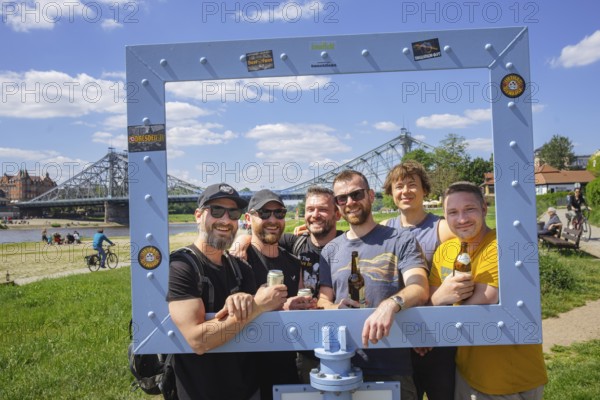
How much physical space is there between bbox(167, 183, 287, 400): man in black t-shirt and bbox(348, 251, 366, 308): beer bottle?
40 cm

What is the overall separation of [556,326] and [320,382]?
712 cm

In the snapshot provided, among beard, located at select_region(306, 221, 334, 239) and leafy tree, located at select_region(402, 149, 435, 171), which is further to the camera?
beard, located at select_region(306, 221, 334, 239)

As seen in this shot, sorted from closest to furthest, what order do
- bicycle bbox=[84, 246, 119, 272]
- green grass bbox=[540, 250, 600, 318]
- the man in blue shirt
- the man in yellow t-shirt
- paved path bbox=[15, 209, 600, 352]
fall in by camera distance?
the man in yellow t-shirt < paved path bbox=[15, 209, 600, 352] < green grass bbox=[540, 250, 600, 318] < the man in blue shirt < bicycle bbox=[84, 246, 119, 272]

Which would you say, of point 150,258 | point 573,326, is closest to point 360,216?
point 150,258

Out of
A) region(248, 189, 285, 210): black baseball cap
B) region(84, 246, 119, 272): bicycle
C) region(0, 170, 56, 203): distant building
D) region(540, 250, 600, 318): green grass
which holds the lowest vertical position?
region(84, 246, 119, 272): bicycle

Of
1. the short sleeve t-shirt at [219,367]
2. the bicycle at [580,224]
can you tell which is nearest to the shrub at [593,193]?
the bicycle at [580,224]

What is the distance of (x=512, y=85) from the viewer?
230 cm

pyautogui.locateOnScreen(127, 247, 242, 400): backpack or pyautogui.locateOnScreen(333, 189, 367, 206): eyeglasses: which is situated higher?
pyautogui.locateOnScreen(333, 189, 367, 206): eyeglasses

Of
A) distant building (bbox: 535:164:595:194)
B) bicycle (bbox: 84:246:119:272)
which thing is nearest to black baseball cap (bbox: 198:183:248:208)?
distant building (bbox: 535:164:595:194)

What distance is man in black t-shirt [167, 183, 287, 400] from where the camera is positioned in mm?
2311

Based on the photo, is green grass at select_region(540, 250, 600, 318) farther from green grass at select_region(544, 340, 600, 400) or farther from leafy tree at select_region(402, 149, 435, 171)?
leafy tree at select_region(402, 149, 435, 171)

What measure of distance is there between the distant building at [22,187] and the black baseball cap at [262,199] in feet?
206

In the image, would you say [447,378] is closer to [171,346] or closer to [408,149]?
→ [408,149]

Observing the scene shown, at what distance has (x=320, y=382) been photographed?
2.19 m
